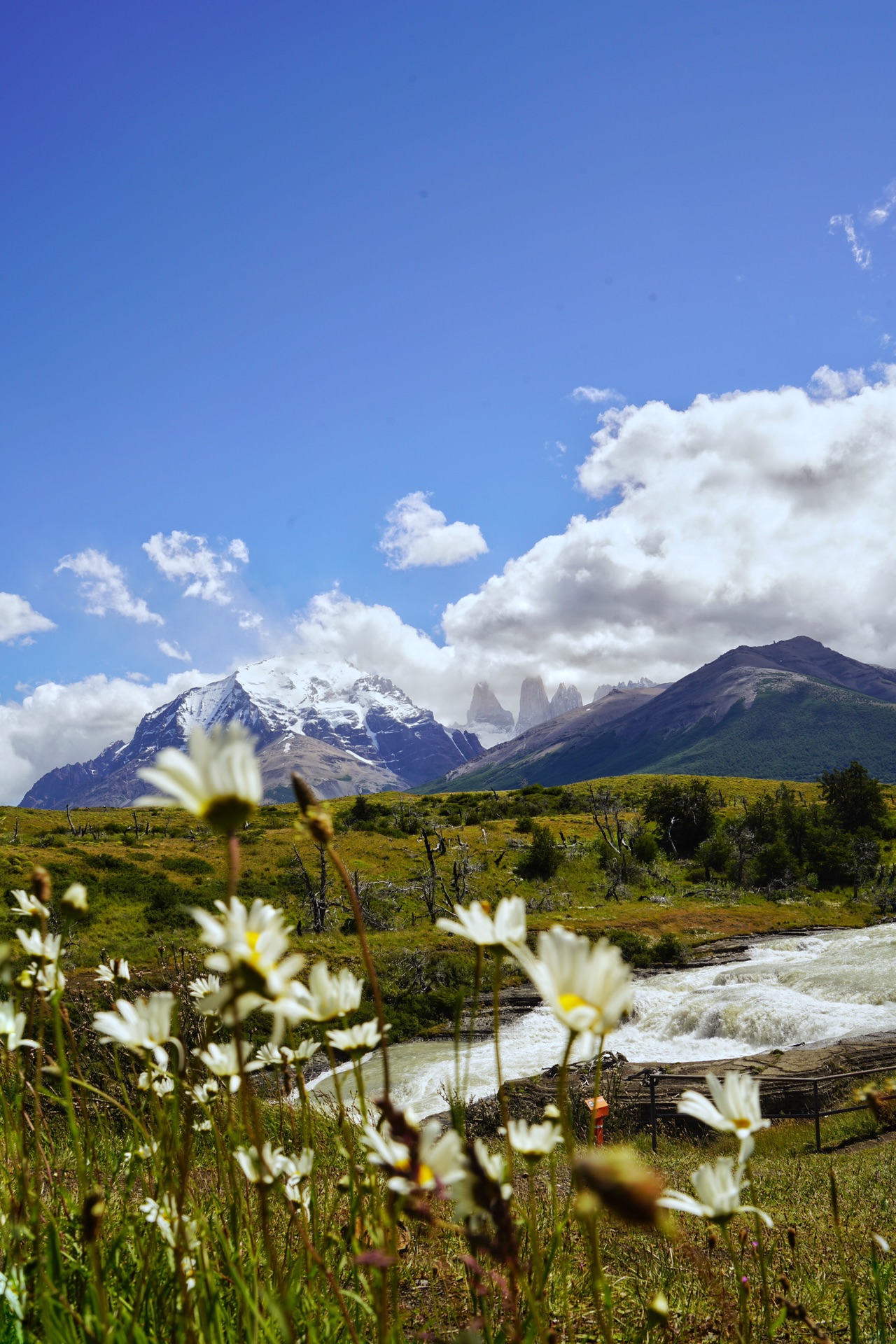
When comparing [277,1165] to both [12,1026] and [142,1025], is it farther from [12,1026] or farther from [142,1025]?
[12,1026]

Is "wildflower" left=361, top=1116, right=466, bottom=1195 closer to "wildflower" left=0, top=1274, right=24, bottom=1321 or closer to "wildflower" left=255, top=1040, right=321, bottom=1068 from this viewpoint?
"wildflower" left=255, top=1040, right=321, bottom=1068

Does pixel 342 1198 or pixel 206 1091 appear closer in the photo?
pixel 206 1091

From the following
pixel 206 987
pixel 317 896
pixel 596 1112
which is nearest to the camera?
pixel 596 1112

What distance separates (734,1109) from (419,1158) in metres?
0.91

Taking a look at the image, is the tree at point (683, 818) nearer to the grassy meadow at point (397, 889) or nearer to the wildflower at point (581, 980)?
the grassy meadow at point (397, 889)

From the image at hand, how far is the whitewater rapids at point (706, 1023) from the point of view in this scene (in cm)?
1692

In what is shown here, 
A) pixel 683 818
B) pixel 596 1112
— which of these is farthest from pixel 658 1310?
pixel 683 818

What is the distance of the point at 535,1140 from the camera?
158cm

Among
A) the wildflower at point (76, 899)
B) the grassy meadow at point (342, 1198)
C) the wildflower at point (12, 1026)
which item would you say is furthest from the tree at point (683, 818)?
the wildflower at point (76, 899)

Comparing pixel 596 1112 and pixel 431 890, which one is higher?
pixel 596 1112

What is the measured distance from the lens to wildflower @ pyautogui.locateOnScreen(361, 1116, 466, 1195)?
1.07 meters

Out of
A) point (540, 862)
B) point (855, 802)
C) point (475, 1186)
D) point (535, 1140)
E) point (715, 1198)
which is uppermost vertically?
point (475, 1186)

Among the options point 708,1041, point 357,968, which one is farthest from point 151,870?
point 708,1041

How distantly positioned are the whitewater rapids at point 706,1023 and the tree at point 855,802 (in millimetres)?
23082
